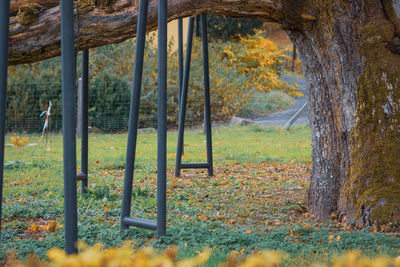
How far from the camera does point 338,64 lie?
13.3 feet

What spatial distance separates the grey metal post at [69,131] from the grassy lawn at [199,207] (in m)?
0.53

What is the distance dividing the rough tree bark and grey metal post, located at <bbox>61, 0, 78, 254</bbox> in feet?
5.48

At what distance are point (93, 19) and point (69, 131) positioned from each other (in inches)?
76.4

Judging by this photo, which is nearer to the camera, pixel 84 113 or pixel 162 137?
pixel 162 137

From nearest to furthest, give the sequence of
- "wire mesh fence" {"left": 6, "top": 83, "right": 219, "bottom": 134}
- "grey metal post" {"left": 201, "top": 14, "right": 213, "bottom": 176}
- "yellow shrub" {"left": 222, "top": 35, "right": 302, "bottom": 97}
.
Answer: "grey metal post" {"left": 201, "top": 14, "right": 213, "bottom": 176} < "wire mesh fence" {"left": 6, "top": 83, "right": 219, "bottom": 134} < "yellow shrub" {"left": 222, "top": 35, "right": 302, "bottom": 97}

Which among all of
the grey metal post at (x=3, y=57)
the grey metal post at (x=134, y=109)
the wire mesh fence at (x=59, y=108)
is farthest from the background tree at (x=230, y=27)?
the grey metal post at (x=3, y=57)

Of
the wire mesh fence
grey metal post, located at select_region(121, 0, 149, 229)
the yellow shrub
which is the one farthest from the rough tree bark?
the yellow shrub

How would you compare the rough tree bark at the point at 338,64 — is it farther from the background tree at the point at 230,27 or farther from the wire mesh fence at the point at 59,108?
the background tree at the point at 230,27

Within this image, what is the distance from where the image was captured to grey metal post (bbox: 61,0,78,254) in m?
2.39

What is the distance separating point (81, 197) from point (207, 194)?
4.70ft

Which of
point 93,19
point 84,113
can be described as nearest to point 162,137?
point 93,19

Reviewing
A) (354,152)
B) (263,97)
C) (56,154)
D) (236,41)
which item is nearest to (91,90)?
(56,154)

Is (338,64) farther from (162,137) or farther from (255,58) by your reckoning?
(255,58)

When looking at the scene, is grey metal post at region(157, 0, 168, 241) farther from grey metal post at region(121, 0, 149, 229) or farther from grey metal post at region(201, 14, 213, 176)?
grey metal post at region(201, 14, 213, 176)
